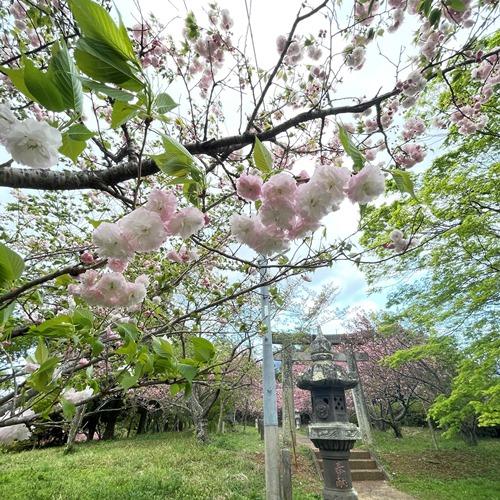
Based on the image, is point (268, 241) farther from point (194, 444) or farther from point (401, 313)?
point (194, 444)

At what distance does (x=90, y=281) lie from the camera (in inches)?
47.4

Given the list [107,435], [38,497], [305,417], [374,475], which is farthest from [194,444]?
[305,417]

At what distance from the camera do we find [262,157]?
0.83m

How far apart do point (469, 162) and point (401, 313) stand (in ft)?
10.7

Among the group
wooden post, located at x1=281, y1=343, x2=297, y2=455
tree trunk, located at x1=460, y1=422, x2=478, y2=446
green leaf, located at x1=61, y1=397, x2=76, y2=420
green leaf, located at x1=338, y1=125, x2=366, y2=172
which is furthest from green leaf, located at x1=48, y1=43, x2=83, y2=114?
tree trunk, located at x1=460, y1=422, x2=478, y2=446

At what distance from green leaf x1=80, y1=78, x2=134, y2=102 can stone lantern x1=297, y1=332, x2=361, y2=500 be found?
15.6ft

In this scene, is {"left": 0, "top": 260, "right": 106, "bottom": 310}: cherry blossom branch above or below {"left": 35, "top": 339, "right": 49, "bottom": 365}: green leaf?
above

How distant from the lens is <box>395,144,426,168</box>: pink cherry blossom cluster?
6.88 ft

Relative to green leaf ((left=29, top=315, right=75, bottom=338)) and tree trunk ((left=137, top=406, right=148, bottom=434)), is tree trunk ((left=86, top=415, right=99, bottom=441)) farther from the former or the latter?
green leaf ((left=29, top=315, right=75, bottom=338))

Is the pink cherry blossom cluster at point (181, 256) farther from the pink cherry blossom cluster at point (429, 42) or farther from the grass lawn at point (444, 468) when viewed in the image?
the grass lawn at point (444, 468)

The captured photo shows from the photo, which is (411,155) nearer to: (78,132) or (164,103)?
(164,103)

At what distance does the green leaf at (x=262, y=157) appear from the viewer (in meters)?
0.82

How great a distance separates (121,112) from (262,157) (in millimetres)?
350

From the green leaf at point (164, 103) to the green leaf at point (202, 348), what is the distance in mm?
714
